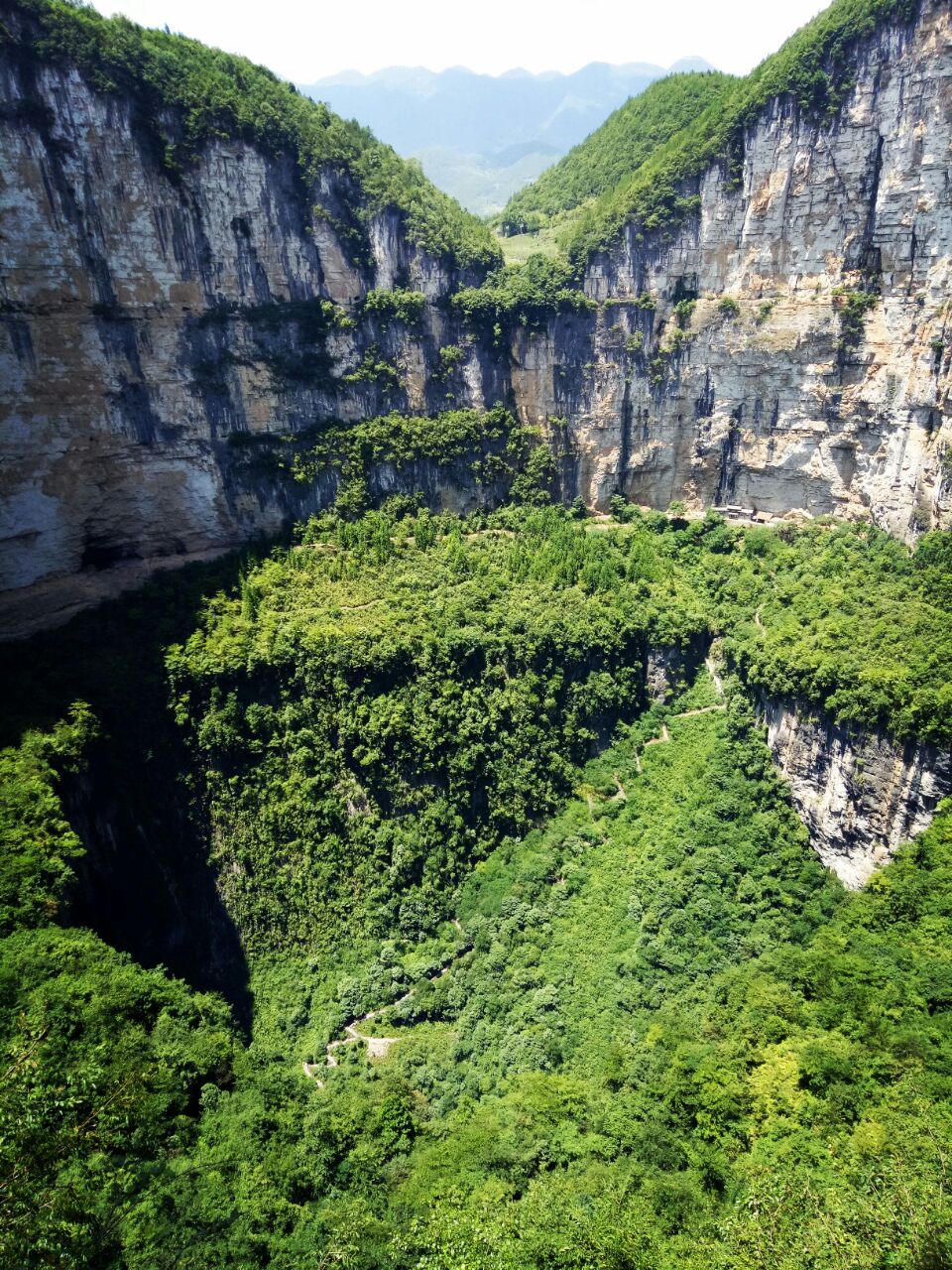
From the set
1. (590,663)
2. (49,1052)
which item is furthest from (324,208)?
(49,1052)

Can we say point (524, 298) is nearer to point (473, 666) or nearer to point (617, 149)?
point (617, 149)

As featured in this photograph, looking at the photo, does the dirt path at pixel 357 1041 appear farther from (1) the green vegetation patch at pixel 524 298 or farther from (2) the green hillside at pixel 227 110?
(2) the green hillside at pixel 227 110

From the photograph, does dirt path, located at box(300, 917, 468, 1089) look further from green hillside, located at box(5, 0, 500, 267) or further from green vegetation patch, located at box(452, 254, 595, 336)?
green hillside, located at box(5, 0, 500, 267)

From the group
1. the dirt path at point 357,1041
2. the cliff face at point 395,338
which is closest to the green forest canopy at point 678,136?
the cliff face at point 395,338

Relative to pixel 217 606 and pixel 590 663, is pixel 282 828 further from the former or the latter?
pixel 590 663

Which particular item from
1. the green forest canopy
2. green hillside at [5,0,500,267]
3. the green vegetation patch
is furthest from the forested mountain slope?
the green forest canopy

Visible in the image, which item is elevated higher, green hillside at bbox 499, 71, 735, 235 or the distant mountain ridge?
the distant mountain ridge
